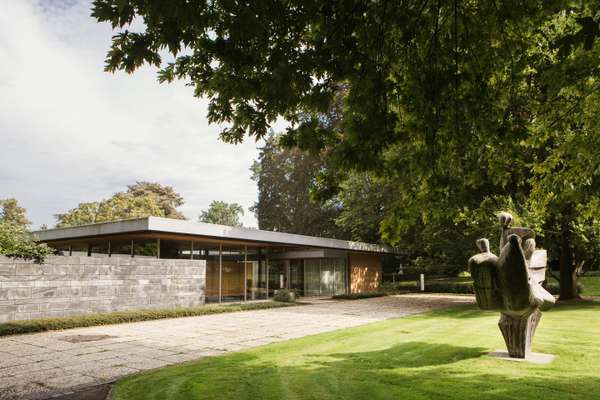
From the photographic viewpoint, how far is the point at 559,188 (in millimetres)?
7652

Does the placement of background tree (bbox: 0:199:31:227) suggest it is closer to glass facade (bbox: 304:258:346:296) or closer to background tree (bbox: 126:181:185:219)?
background tree (bbox: 126:181:185:219)

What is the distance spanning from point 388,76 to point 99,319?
11.8 m

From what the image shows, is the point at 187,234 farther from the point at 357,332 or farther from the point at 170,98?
the point at 170,98

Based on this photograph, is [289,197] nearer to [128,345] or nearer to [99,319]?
[99,319]

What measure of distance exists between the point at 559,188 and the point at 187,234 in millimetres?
14220

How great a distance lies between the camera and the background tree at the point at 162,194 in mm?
48875

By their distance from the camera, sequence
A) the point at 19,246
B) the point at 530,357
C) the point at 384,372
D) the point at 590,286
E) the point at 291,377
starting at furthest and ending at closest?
the point at 590,286 < the point at 19,246 < the point at 530,357 < the point at 384,372 < the point at 291,377

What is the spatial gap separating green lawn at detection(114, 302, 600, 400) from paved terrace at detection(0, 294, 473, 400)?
906mm

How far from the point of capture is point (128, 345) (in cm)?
1024

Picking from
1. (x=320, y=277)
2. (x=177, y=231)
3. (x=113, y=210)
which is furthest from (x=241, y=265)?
(x=113, y=210)

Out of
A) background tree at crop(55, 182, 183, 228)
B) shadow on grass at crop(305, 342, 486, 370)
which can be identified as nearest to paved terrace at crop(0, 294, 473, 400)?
shadow on grass at crop(305, 342, 486, 370)

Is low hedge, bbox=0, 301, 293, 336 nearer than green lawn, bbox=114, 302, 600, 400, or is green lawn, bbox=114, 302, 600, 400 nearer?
green lawn, bbox=114, 302, 600, 400

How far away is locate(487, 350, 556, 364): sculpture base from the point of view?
814 cm

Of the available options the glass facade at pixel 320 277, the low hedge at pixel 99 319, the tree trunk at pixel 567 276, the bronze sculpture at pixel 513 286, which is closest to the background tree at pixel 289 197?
the glass facade at pixel 320 277
